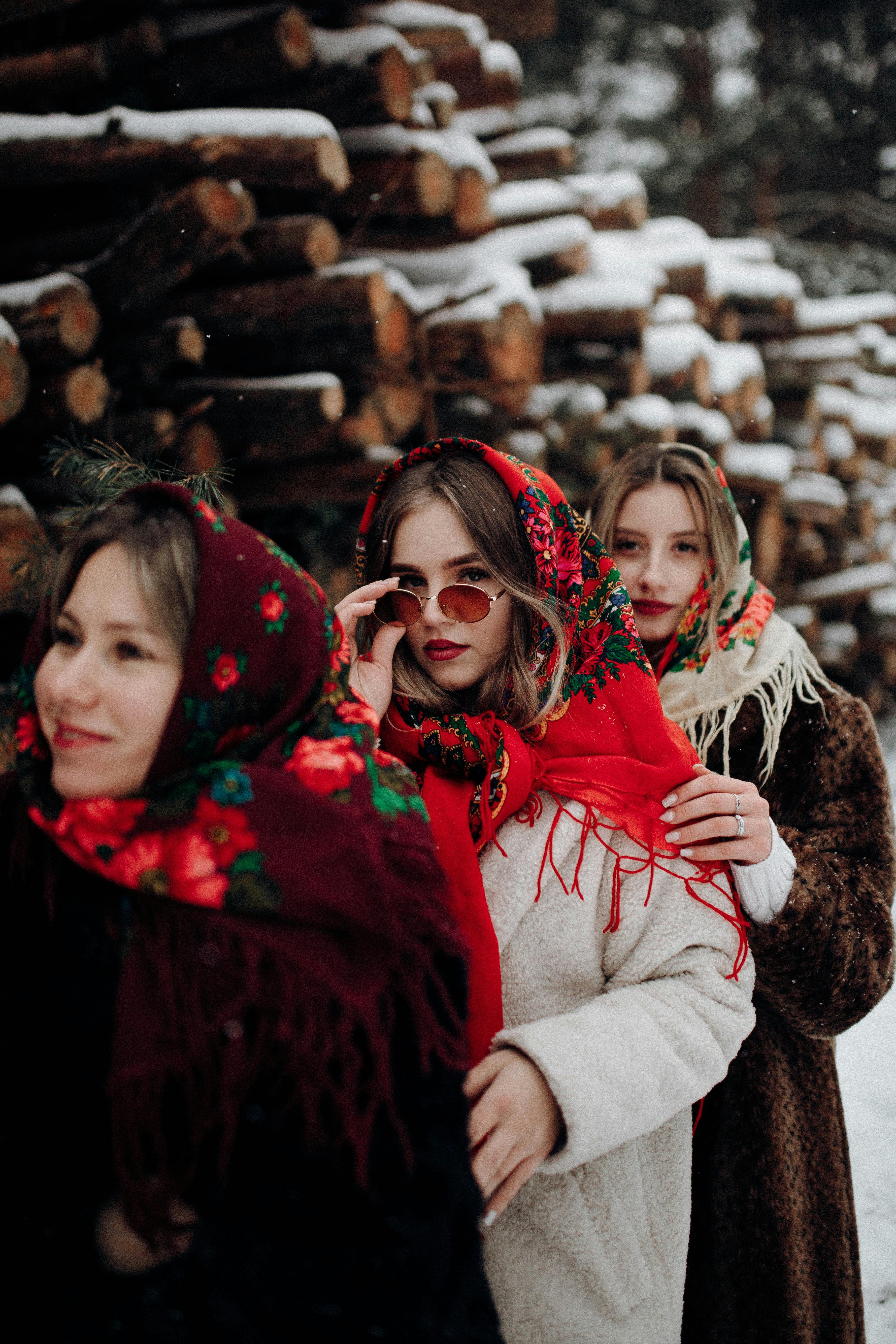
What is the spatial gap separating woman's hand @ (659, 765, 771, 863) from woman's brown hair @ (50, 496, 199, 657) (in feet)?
3.29

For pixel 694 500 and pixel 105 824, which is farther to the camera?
pixel 694 500

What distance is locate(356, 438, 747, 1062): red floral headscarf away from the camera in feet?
5.76

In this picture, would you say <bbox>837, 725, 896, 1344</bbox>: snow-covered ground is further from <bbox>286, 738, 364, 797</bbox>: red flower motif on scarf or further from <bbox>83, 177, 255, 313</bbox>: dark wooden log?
<bbox>83, 177, 255, 313</bbox>: dark wooden log

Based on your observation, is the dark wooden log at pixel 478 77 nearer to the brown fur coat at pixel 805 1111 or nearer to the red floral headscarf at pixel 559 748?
the red floral headscarf at pixel 559 748

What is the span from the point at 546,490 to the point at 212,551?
95 centimetres

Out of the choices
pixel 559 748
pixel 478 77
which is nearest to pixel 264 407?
pixel 559 748

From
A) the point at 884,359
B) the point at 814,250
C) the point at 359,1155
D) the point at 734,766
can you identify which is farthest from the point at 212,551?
the point at 814,250

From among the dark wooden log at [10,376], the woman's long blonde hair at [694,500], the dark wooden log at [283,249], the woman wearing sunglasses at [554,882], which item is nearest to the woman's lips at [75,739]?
the woman wearing sunglasses at [554,882]

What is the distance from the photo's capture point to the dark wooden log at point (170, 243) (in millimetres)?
2932

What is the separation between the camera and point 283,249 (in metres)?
3.35

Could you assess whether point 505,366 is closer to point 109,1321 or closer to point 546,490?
point 546,490

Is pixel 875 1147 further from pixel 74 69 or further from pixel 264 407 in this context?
pixel 74 69

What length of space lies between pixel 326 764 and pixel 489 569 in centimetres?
73

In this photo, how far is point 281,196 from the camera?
358cm
